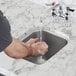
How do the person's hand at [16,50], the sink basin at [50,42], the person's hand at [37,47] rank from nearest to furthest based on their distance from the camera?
1. the person's hand at [16,50]
2. the person's hand at [37,47]
3. the sink basin at [50,42]

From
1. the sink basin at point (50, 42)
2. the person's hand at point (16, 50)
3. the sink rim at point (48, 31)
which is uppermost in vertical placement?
the person's hand at point (16, 50)

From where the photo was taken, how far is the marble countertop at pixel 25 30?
1.75 m

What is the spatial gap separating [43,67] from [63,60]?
0.13 meters

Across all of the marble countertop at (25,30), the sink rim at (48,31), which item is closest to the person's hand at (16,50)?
the marble countertop at (25,30)

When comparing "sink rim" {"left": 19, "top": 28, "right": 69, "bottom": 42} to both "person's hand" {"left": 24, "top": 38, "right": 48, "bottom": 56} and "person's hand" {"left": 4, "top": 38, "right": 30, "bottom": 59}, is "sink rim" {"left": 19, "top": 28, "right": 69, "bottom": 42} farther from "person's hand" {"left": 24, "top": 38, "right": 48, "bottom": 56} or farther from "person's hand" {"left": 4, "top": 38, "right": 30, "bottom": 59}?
"person's hand" {"left": 4, "top": 38, "right": 30, "bottom": 59}

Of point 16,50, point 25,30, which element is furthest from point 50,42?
point 16,50

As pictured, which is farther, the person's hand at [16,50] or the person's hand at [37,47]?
the person's hand at [37,47]

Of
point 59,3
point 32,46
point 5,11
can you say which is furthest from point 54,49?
point 5,11

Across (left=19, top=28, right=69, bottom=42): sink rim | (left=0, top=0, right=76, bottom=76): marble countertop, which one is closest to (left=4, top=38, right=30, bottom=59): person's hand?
(left=0, top=0, right=76, bottom=76): marble countertop

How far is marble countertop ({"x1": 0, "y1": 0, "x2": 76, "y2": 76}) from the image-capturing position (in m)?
1.75

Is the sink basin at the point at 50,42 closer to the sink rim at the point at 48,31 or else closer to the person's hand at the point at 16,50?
the sink rim at the point at 48,31

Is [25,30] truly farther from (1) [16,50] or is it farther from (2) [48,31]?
(1) [16,50]

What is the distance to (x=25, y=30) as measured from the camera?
211 centimetres

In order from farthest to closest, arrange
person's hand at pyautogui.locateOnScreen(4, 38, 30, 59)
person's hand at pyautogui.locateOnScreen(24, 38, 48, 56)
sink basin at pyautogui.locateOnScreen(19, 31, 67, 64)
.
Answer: sink basin at pyautogui.locateOnScreen(19, 31, 67, 64) < person's hand at pyautogui.locateOnScreen(24, 38, 48, 56) < person's hand at pyautogui.locateOnScreen(4, 38, 30, 59)
